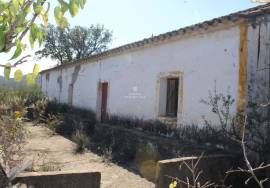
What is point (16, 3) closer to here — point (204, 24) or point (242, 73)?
point (242, 73)

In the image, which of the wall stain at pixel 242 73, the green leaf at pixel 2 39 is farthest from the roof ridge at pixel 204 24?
the green leaf at pixel 2 39

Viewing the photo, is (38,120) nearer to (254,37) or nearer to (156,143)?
(156,143)

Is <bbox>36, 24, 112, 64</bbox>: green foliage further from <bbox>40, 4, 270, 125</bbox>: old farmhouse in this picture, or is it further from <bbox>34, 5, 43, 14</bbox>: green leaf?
<bbox>34, 5, 43, 14</bbox>: green leaf

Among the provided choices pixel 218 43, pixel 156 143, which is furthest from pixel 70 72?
pixel 218 43

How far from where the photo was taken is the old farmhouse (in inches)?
268

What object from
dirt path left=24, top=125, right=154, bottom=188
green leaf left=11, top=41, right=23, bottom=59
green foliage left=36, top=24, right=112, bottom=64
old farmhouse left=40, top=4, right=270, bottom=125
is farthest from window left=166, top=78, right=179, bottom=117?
green foliage left=36, top=24, right=112, bottom=64

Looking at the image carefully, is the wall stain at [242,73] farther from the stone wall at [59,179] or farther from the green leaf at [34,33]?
the green leaf at [34,33]

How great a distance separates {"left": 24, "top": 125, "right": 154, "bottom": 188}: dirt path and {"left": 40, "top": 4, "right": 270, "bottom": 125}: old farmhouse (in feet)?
6.75

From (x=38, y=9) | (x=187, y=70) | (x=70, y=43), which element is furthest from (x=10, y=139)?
(x=70, y=43)

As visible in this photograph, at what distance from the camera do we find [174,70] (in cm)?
913

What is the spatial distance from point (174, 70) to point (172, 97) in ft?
2.84

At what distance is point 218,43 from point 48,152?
566 cm

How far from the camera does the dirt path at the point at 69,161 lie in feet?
22.8

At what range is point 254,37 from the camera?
22.4ft
